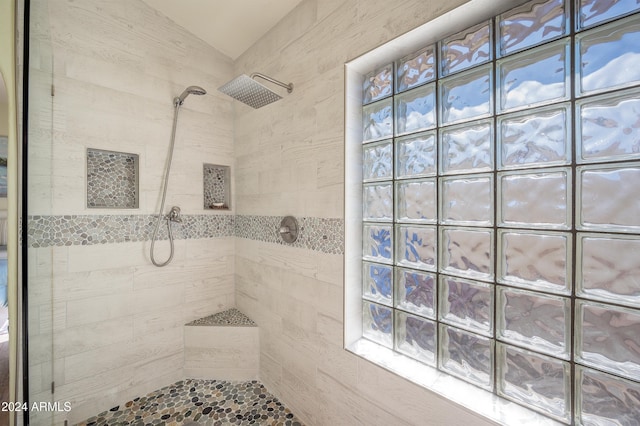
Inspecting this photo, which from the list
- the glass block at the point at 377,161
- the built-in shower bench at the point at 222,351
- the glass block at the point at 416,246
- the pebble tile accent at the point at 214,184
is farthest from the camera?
the pebble tile accent at the point at 214,184

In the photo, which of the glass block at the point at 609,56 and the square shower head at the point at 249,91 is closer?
the glass block at the point at 609,56

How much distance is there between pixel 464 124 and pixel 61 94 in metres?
2.11

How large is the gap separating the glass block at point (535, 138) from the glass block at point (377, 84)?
54cm

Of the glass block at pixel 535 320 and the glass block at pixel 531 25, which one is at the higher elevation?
the glass block at pixel 531 25

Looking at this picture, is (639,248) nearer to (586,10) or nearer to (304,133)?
(586,10)

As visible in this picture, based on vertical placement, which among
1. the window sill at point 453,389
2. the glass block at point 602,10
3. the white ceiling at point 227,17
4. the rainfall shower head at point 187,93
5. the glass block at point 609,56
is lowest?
the window sill at point 453,389

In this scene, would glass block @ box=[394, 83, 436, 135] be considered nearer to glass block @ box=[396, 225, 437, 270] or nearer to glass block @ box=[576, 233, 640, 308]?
glass block @ box=[396, 225, 437, 270]

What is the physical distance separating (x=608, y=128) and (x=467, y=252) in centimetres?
55

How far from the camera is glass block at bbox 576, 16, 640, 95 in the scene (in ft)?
2.42

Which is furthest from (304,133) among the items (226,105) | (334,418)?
(334,418)

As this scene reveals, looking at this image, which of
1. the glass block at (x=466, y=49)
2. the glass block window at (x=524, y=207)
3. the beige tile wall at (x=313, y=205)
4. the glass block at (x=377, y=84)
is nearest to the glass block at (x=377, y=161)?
the glass block window at (x=524, y=207)

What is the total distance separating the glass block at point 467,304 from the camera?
3.27ft

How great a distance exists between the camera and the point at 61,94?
1.51m

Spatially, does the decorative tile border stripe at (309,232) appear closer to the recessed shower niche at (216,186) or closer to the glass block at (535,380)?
the recessed shower niche at (216,186)
